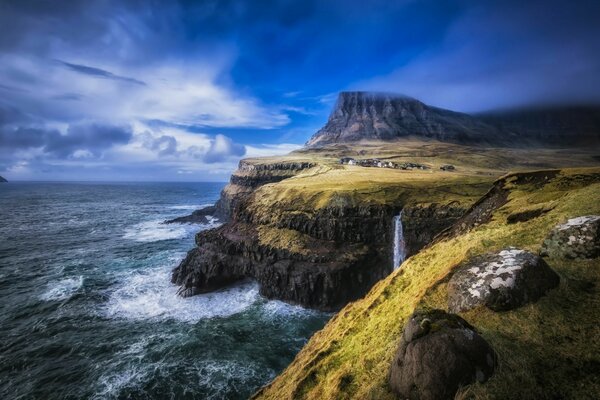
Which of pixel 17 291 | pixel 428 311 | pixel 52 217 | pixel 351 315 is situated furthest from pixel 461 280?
pixel 52 217

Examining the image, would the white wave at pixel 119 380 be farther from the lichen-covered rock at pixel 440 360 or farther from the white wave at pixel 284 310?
the lichen-covered rock at pixel 440 360

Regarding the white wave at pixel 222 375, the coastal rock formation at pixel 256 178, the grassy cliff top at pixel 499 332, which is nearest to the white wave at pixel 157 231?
the coastal rock formation at pixel 256 178

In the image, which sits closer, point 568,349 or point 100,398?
point 568,349

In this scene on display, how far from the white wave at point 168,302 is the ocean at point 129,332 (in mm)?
138

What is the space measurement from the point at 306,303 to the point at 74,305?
30945mm

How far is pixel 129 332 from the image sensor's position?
34.4 m

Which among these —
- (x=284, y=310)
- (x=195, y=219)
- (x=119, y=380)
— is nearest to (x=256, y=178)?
(x=195, y=219)

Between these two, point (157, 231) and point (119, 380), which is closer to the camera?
point (119, 380)

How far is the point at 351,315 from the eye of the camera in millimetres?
18750

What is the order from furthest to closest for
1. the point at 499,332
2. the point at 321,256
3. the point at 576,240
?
the point at 321,256 < the point at 576,240 < the point at 499,332

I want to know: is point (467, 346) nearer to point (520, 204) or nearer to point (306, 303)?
point (520, 204)

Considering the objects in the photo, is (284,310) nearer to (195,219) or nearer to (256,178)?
(256,178)

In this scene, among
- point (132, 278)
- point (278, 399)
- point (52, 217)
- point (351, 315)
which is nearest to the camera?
point (278, 399)

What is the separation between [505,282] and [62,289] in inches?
2180
